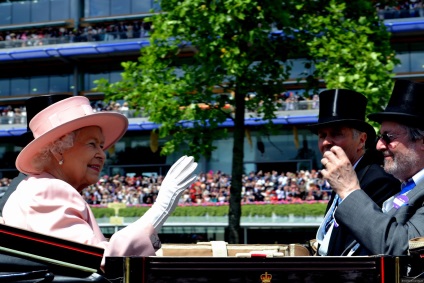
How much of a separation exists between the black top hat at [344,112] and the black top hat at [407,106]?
634 millimetres

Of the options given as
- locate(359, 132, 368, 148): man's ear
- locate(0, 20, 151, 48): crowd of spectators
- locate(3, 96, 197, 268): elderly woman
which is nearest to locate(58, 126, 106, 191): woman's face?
locate(3, 96, 197, 268): elderly woman

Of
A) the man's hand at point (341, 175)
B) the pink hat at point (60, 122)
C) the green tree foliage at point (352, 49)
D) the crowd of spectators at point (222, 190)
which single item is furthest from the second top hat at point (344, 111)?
the crowd of spectators at point (222, 190)

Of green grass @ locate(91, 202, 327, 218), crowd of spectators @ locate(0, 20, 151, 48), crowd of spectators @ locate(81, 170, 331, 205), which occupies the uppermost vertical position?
crowd of spectators @ locate(0, 20, 151, 48)

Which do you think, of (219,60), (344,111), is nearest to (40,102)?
(344,111)

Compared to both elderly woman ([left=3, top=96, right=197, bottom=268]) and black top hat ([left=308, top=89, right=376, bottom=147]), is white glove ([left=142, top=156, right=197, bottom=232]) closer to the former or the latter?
elderly woman ([left=3, top=96, right=197, bottom=268])

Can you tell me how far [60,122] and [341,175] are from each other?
1.54 meters

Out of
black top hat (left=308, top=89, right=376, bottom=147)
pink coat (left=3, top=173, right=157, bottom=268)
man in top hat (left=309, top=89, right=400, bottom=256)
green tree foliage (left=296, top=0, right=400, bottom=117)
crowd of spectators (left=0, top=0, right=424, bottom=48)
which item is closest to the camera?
pink coat (left=3, top=173, right=157, bottom=268)

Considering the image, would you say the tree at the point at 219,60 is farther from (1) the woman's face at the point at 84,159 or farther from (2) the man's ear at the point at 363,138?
(1) the woman's face at the point at 84,159

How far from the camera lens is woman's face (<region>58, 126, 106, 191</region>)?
4.06 m

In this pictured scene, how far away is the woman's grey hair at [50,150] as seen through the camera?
4.02m

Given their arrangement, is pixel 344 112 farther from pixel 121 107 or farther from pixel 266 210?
pixel 121 107

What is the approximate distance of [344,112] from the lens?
5281 millimetres

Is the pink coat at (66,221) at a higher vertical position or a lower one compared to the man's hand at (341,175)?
lower

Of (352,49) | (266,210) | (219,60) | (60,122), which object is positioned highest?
(60,122)
